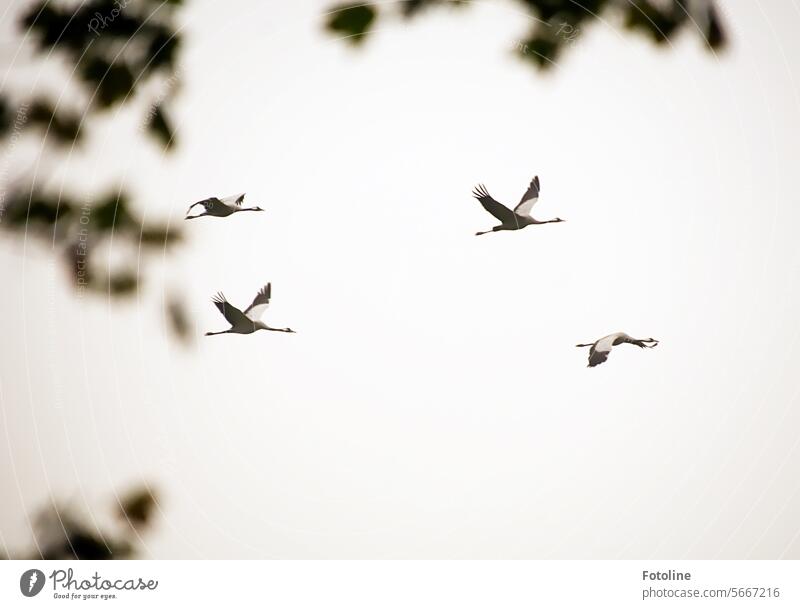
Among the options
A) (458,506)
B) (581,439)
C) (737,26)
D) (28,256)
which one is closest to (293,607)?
(458,506)

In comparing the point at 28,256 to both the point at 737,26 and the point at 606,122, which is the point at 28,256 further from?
the point at 737,26

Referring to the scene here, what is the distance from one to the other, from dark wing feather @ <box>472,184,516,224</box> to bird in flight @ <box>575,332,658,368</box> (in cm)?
18

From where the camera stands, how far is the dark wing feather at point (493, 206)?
49.3 inches

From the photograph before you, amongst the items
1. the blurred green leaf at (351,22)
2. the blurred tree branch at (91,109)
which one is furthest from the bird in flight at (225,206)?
the blurred green leaf at (351,22)

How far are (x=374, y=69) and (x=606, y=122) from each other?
0.30 metres

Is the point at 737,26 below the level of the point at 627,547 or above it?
above

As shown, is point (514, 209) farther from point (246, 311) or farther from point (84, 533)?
point (84, 533)

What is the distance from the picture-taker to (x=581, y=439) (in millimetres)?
1261

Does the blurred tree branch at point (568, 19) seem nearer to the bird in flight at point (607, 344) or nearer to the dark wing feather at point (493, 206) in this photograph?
the dark wing feather at point (493, 206)

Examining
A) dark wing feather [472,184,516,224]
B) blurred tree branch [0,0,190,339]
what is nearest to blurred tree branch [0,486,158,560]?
blurred tree branch [0,0,190,339]

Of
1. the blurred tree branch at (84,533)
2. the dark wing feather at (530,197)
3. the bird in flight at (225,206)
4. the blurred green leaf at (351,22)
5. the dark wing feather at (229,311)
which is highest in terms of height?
the blurred green leaf at (351,22)

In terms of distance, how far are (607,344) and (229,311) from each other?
0.47 metres

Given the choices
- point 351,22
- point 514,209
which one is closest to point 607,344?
point 514,209

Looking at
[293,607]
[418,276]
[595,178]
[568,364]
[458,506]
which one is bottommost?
[293,607]
